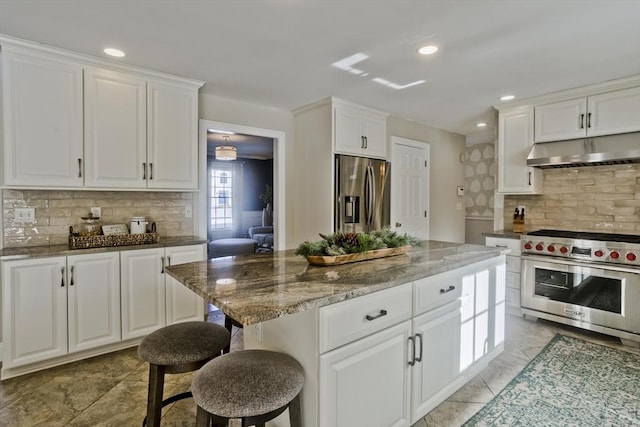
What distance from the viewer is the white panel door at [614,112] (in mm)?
3113

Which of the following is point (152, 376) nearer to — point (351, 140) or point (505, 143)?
point (351, 140)

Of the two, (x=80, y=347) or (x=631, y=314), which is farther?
(x=631, y=314)

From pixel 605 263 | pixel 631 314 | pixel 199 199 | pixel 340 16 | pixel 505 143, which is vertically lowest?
pixel 631 314

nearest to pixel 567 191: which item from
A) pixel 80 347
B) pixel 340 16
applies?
pixel 340 16

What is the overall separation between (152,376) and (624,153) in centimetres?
406

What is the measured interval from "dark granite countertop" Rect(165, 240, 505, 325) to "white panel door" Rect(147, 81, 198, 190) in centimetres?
150

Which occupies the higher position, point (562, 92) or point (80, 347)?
point (562, 92)

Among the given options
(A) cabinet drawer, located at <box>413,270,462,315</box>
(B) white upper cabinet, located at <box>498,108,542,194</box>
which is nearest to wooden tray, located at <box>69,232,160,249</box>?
(A) cabinet drawer, located at <box>413,270,462,315</box>

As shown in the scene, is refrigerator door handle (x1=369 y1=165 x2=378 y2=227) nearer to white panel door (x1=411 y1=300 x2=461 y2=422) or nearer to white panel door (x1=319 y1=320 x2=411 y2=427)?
white panel door (x1=411 y1=300 x2=461 y2=422)

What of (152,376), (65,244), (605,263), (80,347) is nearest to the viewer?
(152,376)

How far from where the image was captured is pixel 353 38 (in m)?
2.37

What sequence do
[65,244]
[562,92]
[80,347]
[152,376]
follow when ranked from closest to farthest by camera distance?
[152,376] → [80,347] → [65,244] → [562,92]

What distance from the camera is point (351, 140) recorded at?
397cm

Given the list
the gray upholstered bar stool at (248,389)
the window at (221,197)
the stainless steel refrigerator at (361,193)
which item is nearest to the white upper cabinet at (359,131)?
the stainless steel refrigerator at (361,193)
